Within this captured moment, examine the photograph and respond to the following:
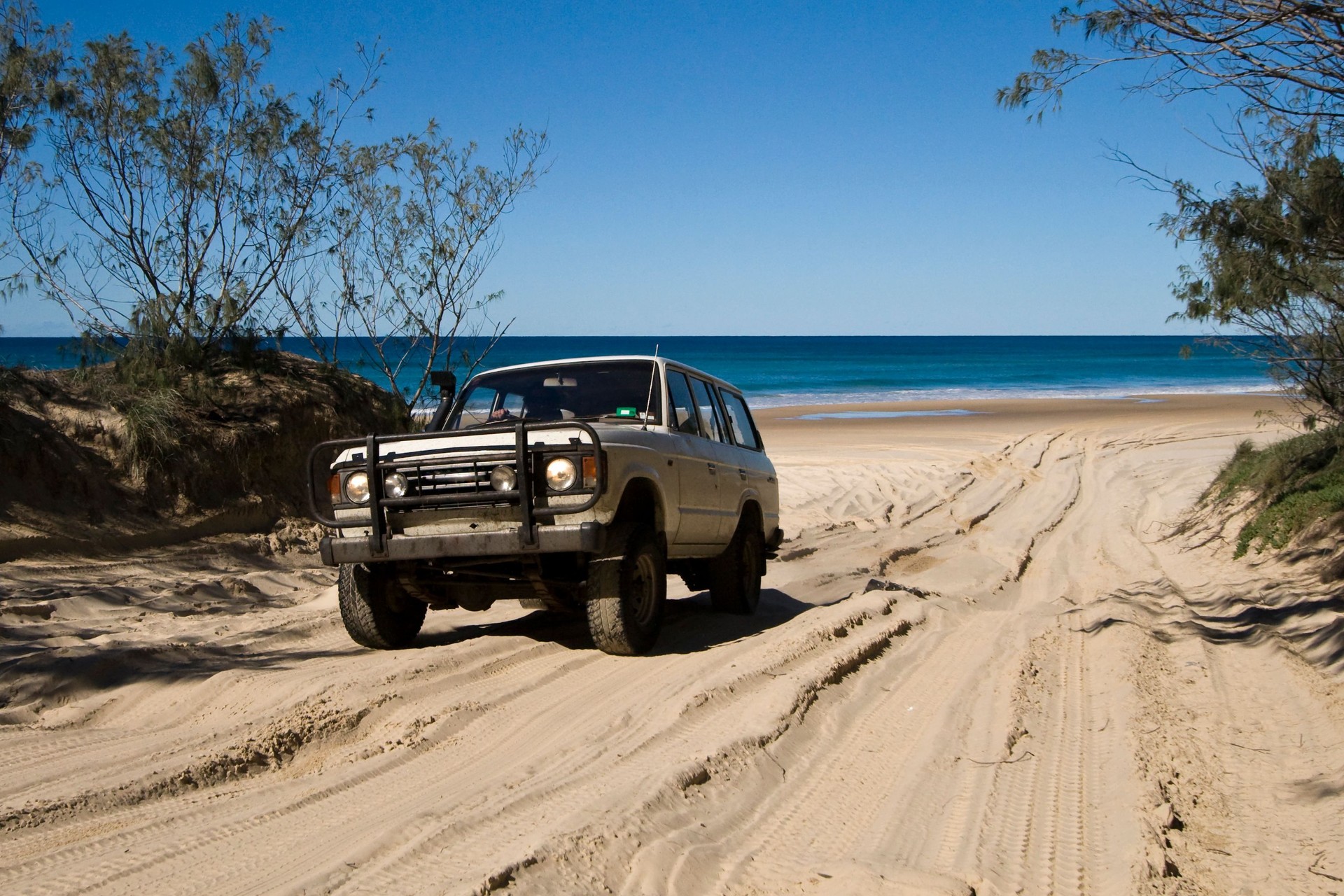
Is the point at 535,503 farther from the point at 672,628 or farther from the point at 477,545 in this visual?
the point at 672,628

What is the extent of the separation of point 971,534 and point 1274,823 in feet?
33.2

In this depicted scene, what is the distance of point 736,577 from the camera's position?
8469 mm

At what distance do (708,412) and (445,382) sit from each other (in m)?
2.10

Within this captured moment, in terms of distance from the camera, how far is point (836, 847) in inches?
151

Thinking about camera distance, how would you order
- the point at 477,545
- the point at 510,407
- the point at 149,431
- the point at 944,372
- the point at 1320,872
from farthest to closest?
1. the point at 944,372
2. the point at 149,431
3. the point at 510,407
4. the point at 477,545
5. the point at 1320,872

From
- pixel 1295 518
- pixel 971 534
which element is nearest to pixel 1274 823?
pixel 1295 518

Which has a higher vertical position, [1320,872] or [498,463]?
[498,463]

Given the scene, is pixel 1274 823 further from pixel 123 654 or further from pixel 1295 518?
pixel 1295 518

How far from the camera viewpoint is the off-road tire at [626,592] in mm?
6289

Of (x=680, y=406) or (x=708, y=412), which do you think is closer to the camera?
(x=680, y=406)

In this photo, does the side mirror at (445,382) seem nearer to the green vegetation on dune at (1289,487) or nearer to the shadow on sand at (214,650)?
the shadow on sand at (214,650)

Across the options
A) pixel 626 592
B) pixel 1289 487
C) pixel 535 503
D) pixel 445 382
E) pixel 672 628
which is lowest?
pixel 672 628

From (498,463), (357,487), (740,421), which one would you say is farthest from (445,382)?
(740,421)

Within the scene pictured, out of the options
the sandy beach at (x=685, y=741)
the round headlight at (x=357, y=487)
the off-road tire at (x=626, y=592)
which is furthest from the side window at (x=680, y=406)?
the round headlight at (x=357, y=487)
